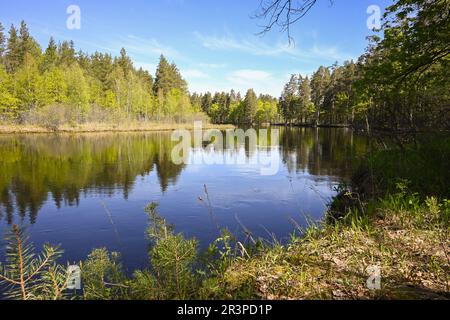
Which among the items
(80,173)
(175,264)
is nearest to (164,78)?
(80,173)

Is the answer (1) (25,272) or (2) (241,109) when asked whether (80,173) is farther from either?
(2) (241,109)

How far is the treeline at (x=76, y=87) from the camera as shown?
189ft

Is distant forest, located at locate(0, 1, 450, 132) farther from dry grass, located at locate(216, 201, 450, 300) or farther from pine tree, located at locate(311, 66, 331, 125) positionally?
dry grass, located at locate(216, 201, 450, 300)

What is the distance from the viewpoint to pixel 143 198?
45.8 ft

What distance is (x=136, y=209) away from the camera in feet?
Result: 40.3

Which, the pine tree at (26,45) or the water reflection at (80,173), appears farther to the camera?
the pine tree at (26,45)

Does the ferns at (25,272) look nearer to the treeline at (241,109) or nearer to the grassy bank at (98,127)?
the grassy bank at (98,127)

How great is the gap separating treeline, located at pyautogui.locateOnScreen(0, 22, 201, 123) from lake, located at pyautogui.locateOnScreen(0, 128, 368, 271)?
3890 centimetres

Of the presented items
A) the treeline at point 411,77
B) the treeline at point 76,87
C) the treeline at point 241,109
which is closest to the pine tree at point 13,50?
the treeline at point 76,87

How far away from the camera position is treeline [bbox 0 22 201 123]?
57719mm

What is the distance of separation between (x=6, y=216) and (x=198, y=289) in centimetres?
1003

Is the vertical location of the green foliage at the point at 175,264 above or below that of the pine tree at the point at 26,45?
below

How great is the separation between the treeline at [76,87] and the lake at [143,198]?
3890 cm
